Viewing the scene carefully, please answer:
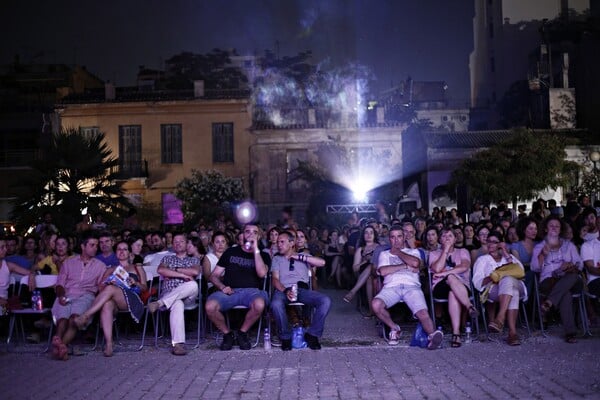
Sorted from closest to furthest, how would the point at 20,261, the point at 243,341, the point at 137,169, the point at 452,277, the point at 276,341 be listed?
the point at 243,341 → the point at 452,277 → the point at 276,341 → the point at 20,261 → the point at 137,169

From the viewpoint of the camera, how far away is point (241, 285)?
35.2 ft

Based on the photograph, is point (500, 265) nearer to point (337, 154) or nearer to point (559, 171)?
point (559, 171)

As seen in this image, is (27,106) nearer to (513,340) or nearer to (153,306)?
(153,306)

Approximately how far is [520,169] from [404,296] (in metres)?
17.8

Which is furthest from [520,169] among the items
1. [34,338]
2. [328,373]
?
[328,373]

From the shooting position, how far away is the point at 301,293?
10695mm

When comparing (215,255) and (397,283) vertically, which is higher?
(215,255)

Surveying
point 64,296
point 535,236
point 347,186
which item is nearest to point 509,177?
point 347,186

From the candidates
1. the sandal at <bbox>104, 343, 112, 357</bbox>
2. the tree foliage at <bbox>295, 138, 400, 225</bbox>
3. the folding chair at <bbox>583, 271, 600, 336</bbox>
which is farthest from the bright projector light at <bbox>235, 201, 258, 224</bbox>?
the sandal at <bbox>104, 343, 112, 357</bbox>

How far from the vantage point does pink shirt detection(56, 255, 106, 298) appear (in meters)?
10.6

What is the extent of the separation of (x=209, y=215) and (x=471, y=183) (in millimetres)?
11536

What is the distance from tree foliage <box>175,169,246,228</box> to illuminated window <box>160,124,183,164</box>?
12.4 ft

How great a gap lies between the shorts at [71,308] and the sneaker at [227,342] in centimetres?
182

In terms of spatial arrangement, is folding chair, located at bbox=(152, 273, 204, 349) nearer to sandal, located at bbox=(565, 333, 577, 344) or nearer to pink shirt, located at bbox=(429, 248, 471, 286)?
pink shirt, located at bbox=(429, 248, 471, 286)
